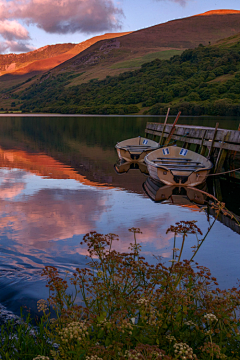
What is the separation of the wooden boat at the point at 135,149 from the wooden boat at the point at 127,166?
1.34 ft

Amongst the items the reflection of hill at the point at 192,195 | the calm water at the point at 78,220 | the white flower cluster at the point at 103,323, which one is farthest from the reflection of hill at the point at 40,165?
the white flower cluster at the point at 103,323

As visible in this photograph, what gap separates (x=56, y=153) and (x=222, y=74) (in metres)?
192

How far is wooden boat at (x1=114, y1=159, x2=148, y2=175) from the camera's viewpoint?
24.6 meters

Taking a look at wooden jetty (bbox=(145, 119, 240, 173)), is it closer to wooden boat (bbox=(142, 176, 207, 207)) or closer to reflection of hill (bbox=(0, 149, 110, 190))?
wooden boat (bbox=(142, 176, 207, 207))

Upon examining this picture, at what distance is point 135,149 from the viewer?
28.8 metres

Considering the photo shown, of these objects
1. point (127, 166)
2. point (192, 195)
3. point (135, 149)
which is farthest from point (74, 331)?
point (135, 149)

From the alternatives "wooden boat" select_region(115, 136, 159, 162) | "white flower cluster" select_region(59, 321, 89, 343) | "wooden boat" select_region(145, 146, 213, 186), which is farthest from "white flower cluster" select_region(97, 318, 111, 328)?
"wooden boat" select_region(115, 136, 159, 162)

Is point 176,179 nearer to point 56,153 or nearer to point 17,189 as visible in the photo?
point 17,189

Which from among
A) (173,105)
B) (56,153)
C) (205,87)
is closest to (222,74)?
(205,87)

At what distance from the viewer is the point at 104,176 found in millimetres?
22031

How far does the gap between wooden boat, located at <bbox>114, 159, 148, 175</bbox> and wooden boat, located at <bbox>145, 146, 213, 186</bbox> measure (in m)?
2.60

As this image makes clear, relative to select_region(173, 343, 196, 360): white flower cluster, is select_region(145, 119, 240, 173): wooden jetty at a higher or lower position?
higher

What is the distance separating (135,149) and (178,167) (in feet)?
32.2

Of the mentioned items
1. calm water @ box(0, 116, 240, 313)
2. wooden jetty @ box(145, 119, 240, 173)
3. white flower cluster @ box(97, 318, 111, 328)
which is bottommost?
calm water @ box(0, 116, 240, 313)
